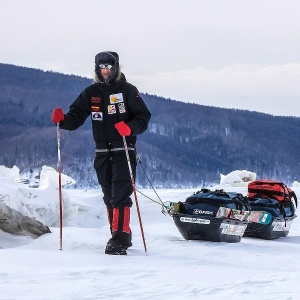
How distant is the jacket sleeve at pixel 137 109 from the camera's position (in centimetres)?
558

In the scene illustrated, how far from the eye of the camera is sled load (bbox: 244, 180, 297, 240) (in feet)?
26.1

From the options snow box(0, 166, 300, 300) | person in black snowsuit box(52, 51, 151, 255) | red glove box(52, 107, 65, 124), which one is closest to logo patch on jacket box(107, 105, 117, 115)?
person in black snowsuit box(52, 51, 151, 255)

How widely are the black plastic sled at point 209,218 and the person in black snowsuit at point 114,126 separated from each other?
1.17m

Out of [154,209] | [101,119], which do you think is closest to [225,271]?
[101,119]

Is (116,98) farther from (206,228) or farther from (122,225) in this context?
(206,228)

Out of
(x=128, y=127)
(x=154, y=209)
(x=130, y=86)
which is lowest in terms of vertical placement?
(x=154, y=209)

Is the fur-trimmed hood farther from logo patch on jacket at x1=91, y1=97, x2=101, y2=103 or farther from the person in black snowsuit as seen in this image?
logo patch on jacket at x1=91, y1=97, x2=101, y2=103

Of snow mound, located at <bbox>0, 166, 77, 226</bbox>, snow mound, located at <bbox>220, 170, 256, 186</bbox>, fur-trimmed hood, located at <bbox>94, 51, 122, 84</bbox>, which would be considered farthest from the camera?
snow mound, located at <bbox>220, 170, 256, 186</bbox>

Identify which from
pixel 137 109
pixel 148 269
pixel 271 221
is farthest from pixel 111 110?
pixel 271 221

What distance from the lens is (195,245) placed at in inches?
247

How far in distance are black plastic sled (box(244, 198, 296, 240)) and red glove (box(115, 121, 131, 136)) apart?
3.14 meters

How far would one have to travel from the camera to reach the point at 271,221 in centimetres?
793

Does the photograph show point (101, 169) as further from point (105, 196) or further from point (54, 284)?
point (54, 284)

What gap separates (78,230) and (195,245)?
167 cm
